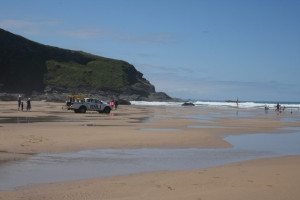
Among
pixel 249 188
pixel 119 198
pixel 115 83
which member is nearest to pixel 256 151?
pixel 249 188

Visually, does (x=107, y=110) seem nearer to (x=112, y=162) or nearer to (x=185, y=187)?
(x=112, y=162)

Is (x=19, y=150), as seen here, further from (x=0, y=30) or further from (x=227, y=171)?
(x=0, y=30)

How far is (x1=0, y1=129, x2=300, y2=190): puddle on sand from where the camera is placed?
11.2m

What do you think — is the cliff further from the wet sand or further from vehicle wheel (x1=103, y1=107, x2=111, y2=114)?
the wet sand

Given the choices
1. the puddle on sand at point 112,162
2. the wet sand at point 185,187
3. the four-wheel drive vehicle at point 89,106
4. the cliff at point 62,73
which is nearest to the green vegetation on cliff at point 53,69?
the cliff at point 62,73

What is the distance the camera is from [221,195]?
9.17m

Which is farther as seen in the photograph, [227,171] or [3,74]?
[3,74]

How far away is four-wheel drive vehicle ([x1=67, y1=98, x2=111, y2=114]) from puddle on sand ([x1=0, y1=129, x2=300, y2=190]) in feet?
104

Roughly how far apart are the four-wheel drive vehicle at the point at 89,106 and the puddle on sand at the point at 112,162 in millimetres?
31604

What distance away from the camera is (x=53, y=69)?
136 m

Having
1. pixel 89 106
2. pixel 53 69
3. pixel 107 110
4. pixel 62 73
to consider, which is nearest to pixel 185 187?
pixel 107 110

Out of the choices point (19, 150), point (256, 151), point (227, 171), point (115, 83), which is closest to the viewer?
point (227, 171)

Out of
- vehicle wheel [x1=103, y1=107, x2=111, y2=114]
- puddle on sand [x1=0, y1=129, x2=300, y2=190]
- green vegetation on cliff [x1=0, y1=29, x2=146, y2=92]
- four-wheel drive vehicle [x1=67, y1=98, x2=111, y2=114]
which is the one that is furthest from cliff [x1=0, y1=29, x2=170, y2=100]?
puddle on sand [x1=0, y1=129, x2=300, y2=190]

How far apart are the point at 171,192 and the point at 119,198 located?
1.18 meters
